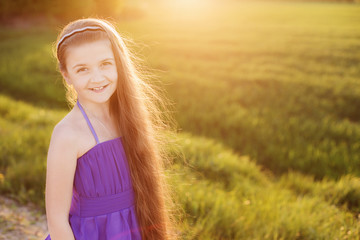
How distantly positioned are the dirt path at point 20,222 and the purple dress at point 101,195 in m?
1.10

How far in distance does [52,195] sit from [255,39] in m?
15.9

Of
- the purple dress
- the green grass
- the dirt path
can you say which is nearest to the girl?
the purple dress

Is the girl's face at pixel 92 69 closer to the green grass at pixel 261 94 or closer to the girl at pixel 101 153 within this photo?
the girl at pixel 101 153

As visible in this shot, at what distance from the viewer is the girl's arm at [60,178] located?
1.29 m

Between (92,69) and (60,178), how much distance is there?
510mm

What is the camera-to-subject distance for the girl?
133cm

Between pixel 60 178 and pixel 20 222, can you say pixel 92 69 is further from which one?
pixel 20 222

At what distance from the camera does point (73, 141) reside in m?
1.31

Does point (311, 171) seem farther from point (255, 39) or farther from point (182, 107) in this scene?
point (255, 39)

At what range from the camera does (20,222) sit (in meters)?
2.44

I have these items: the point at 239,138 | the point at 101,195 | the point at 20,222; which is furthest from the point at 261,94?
the point at 101,195

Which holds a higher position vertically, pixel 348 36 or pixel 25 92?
pixel 348 36

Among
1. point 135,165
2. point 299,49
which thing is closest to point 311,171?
point 135,165

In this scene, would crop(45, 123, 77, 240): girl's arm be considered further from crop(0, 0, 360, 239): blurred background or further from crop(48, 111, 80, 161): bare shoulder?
crop(0, 0, 360, 239): blurred background
